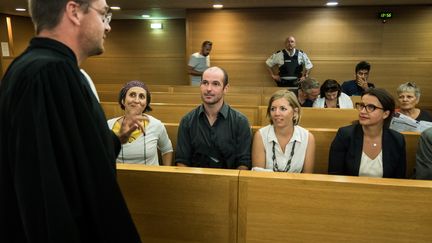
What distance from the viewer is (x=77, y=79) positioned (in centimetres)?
81

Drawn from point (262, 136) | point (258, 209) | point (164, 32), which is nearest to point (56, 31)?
point (258, 209)

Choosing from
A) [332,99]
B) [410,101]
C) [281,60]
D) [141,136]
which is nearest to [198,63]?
[281,60]

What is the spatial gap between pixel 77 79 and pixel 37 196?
0.31 metres

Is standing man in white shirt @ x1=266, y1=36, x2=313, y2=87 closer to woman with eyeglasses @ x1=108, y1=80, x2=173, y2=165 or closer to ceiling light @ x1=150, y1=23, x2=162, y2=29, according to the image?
ceiling light @ x1=150, y1=23, x2=162, y2=29

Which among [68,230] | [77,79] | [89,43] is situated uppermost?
[89,43]

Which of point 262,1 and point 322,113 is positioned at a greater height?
point 262,1

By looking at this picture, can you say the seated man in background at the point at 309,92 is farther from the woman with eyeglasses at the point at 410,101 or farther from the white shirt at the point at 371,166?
the white shirt at the point at 371,166

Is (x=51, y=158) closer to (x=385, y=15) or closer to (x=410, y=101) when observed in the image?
(x=410, y=101)

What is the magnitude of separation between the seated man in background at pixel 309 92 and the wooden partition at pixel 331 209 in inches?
110

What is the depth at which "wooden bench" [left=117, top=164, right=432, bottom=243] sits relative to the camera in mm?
1107

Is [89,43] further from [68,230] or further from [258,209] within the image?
[258,209]

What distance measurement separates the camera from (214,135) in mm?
2178

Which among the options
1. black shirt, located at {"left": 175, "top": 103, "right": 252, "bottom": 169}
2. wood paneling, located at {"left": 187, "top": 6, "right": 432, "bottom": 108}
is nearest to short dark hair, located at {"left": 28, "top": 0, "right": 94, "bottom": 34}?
black shirt, located at {"left": 175, "top": 103, "right": 252, "bottom": 169}

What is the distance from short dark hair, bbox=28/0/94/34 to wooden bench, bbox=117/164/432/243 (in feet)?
1.99
